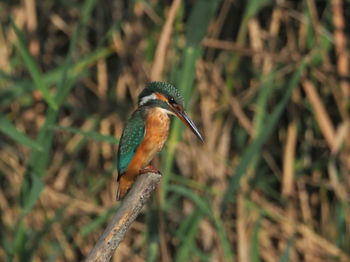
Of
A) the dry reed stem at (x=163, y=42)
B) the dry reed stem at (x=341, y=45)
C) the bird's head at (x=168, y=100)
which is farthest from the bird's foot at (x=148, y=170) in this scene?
the dry reed stem at (x=341, y=45)

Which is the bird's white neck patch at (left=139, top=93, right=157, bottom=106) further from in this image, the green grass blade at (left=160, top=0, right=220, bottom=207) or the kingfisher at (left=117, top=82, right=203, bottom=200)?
the green grass blade at (left=160, top=0, right=220, bottom=207)

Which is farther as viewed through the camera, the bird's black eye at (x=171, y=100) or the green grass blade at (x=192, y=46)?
the green grass blade at (x=192, y=46)

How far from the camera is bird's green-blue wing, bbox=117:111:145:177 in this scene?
253 cm

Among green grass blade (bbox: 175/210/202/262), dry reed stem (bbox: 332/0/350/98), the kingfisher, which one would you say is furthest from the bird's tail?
dry reed stem (bbox: 332/0/350/98)

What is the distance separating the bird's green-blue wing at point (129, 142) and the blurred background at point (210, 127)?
2.94 feet

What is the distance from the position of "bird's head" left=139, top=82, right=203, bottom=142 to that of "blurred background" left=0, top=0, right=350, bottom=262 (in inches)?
36.3

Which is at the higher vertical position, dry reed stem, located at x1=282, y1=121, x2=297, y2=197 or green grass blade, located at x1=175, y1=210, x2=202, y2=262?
dry reed stem, located at x1=282, y1=121, x2=297, y2=197

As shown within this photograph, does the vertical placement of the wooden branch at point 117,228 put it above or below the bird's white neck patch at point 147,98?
below

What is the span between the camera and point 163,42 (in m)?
3.25

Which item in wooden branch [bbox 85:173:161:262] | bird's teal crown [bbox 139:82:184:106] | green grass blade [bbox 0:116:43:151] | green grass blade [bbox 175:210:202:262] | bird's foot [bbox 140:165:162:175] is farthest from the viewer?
green grass blade [bbox 175:210:202:262]

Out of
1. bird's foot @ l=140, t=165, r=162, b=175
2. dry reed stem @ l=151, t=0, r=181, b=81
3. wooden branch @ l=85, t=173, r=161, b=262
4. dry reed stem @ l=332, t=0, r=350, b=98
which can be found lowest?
wooden branch @ l=85, t=173, r=161, b=262

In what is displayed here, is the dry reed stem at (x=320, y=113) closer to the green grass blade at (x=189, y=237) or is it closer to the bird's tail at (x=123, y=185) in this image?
the green grass blade at (x=189, y=237)

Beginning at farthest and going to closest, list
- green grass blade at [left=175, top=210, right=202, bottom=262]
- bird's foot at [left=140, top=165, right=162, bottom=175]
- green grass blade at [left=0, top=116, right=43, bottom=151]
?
1. green grass blade at [left=175, top=210, right=202, bottom=262]
2. green grass blade at [left=0, top=116, right=43, bottom=151]
3. bird's foot at [left=140, top=165, right=162, bottom=175]

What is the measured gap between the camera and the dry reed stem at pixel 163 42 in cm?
316
